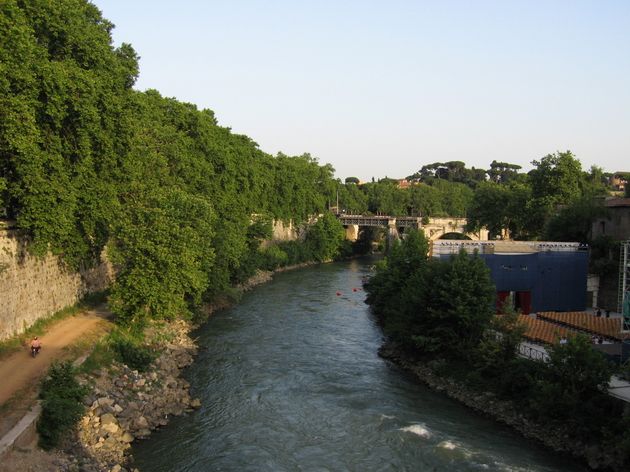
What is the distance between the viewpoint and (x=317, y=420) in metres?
18.4

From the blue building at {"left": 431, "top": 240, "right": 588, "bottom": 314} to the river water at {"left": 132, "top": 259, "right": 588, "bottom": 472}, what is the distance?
24.0ft

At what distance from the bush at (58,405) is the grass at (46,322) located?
3.32m

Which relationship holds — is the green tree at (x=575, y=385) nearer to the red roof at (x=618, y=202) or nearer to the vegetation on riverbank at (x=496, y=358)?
the vegetation on riverbank at (x=496, y=358)

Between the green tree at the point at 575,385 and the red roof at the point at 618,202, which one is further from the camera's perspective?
the red roof at the point at 618,202

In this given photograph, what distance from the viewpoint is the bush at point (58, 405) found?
14.2 m

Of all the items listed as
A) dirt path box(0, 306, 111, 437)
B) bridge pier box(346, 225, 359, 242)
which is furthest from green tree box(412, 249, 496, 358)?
bridge pier box(346, 225, 359, 242)

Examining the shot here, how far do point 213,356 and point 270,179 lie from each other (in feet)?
124

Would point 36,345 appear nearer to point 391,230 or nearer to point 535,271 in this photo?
point 535,271

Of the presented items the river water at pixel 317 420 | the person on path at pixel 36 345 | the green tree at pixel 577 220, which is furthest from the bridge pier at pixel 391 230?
the person on path at pixel 36 345

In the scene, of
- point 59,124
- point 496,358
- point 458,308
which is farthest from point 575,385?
point 59,124

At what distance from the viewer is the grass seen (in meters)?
19.0

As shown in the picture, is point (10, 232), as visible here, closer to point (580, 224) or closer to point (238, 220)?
point (238, 220)

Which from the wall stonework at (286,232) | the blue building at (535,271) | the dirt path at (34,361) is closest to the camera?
the dirt path at (34,361)

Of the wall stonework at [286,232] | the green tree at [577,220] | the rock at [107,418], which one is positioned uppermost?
the green tree at [577,220]
